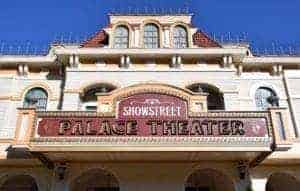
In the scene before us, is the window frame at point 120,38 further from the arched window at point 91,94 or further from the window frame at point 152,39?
the arched window at point 91,94

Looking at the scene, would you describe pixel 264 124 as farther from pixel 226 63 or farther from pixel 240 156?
pixel 226 63

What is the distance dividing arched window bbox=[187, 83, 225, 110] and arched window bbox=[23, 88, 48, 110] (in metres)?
7.07

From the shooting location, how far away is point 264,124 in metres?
16.7

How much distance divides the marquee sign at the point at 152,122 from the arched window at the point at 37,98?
3.59 m

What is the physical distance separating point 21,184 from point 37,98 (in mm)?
4161

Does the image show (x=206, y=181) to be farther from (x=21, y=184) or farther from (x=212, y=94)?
(x=21, y=184)

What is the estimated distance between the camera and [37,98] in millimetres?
20375

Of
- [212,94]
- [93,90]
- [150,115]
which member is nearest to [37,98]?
[93,90]

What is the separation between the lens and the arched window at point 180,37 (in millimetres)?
21969

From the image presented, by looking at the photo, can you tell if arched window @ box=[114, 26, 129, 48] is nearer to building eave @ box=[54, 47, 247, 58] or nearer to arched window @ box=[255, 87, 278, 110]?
building eave @ box=[54, 47, 247, 58]

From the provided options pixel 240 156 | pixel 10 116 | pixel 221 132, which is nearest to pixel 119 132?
pixel 221 132

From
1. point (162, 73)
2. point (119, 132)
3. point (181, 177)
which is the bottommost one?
point (181, 177)

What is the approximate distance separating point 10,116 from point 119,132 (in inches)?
252

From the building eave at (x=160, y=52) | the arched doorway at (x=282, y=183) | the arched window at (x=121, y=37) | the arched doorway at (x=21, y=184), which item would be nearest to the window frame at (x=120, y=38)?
the arched window at (x=121, y=37)
